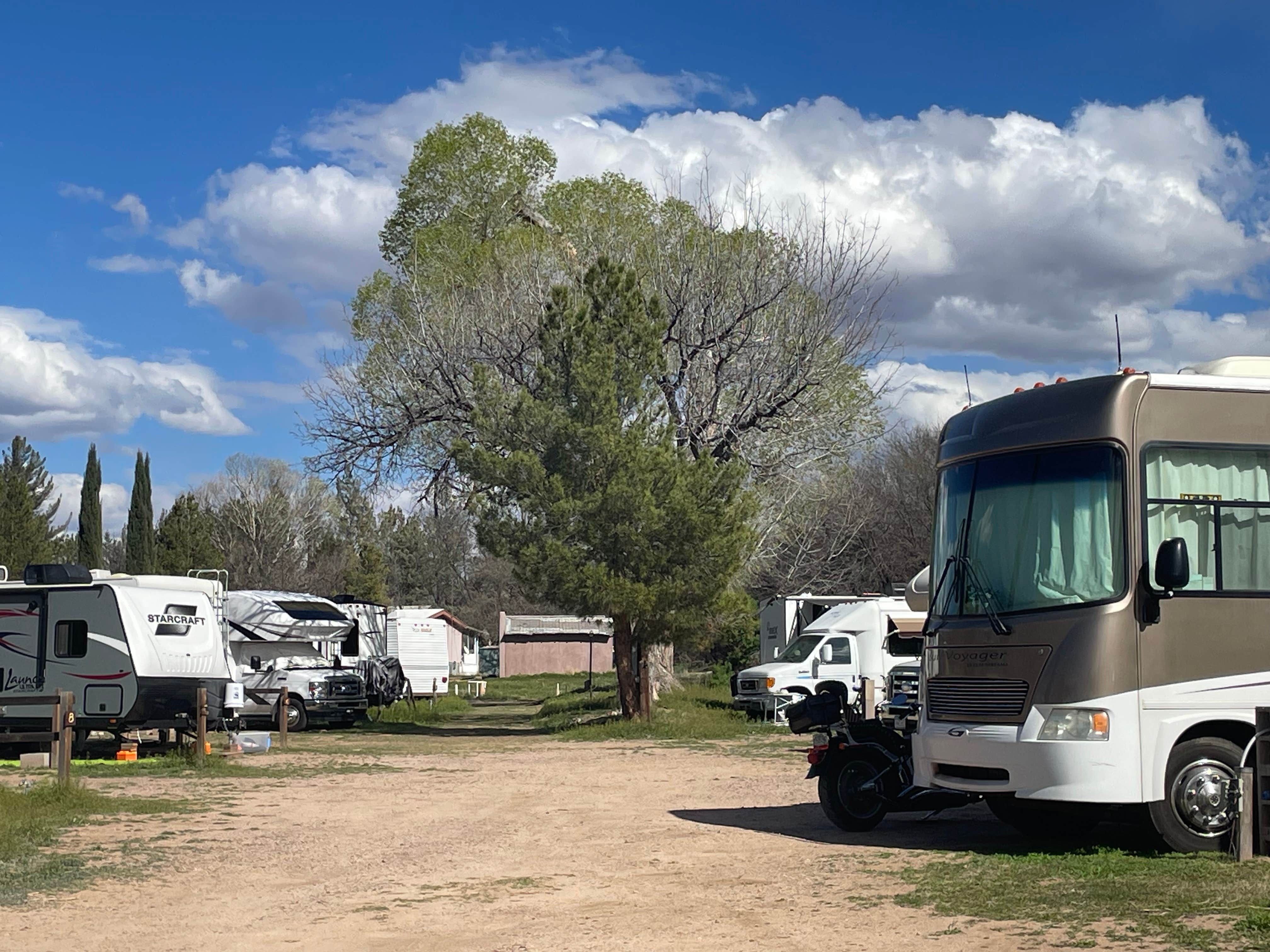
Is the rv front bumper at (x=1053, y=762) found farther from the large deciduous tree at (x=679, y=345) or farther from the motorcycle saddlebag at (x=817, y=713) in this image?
the large deciduous tree at (x=679, y=345)

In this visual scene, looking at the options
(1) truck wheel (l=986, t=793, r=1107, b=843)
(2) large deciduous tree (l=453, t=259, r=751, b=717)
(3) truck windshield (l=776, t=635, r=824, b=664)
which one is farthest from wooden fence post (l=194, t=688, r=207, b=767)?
(3) truck windshield (l=776, t=635, r=824, b=664)

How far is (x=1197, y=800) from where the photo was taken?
977 cm

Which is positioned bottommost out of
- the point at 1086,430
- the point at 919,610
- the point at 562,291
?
the point at 919,610

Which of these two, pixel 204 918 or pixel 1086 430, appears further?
pixel 1086 430

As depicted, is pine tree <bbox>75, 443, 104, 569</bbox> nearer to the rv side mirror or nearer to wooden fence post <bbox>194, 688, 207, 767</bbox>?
wooden fence post <bbox>194, 688, 207, 767</bbox>

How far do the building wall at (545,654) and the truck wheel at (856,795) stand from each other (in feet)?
183

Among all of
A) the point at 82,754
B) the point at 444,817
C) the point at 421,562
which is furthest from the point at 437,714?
the point at 421,562

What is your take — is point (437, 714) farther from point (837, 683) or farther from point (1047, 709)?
point (1047, 709)

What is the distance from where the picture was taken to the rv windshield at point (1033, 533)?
9930mm

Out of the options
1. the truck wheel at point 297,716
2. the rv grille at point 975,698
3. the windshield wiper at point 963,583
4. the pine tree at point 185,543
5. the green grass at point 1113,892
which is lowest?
the truck wheel at point 297,716

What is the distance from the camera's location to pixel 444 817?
1351 centimetres

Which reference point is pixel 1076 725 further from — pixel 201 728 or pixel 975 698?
pixel 201 728

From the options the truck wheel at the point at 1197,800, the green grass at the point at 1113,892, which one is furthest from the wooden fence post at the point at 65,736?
the truck wheel at the point at 1197,800

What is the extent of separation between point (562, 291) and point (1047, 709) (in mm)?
17098
